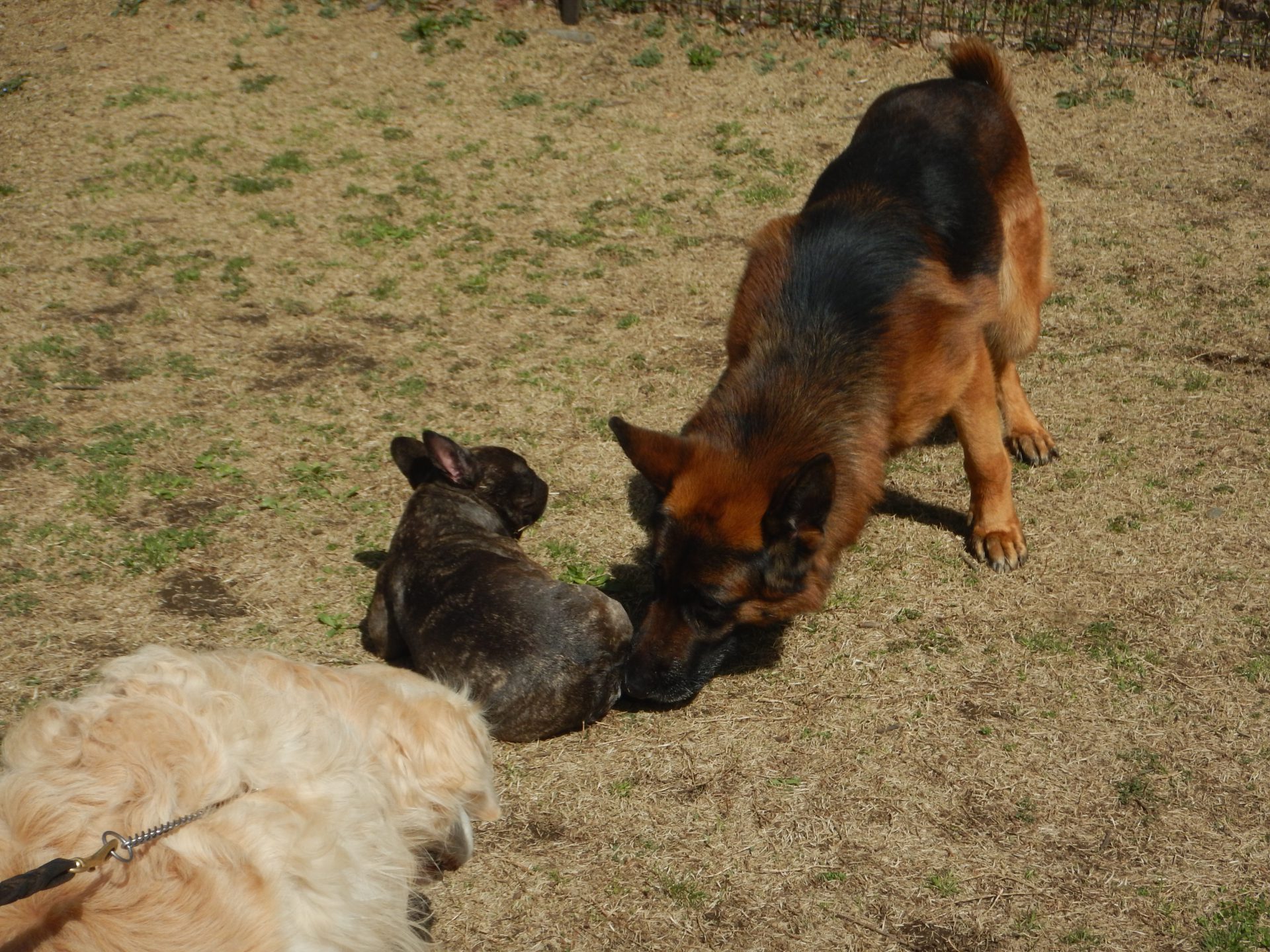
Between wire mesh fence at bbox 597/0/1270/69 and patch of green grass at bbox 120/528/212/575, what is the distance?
7.62 metres

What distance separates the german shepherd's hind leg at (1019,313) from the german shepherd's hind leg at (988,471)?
24.1 inches

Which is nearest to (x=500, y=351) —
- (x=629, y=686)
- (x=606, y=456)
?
(x=606, y=456)

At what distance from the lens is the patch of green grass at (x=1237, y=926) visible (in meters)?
3.23

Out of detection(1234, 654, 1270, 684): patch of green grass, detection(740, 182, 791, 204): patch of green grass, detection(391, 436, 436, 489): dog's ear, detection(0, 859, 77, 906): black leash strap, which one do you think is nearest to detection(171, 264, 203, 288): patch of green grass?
detection(391, 436, 436, 489): dog's ear

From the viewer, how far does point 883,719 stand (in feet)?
13.6

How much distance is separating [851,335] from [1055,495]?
5.10 ft

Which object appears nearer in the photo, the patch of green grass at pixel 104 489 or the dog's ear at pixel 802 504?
the dog's ear at pixel 802 504

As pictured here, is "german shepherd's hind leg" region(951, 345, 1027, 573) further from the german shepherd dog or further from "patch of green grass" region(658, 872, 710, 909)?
"patch of green grass" region(658, 872, 710, 909)

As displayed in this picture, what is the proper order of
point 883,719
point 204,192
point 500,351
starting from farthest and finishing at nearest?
point 204,192 → point 500,351 → point 883,719

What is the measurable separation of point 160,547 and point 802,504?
287 cm

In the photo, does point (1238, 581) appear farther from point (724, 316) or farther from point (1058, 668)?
point (724, 316)

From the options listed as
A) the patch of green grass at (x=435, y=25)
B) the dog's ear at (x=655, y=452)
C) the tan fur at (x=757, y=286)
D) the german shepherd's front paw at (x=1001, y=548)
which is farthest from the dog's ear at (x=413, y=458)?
the patch of green grass at (x=435, y=25)

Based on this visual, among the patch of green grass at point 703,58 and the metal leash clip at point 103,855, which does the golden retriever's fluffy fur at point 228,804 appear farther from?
the patch of green grass at point 703,58

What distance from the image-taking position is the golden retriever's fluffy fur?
220 centimetres
